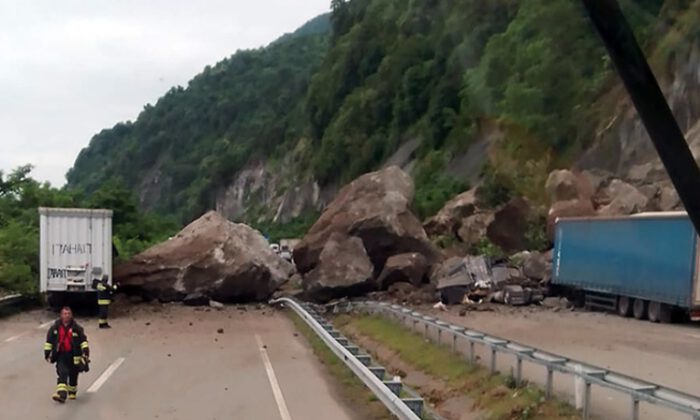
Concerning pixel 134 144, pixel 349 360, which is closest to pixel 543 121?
pixel 349 360

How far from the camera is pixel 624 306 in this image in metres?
31.1

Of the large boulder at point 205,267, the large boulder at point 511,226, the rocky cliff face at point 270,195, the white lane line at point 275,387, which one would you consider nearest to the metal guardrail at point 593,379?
the white lane line at point 275,387

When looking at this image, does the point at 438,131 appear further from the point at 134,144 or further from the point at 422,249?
the point at 134,144

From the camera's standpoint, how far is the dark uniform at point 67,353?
586 inches

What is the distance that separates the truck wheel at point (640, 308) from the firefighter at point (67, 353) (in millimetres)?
18855

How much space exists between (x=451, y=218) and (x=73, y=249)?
78.2 feet

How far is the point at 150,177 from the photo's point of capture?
17838 cm

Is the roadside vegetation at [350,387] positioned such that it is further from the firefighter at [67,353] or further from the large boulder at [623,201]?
the large boulder at [623,201]

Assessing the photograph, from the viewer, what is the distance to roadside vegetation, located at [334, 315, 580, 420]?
39.5 feet

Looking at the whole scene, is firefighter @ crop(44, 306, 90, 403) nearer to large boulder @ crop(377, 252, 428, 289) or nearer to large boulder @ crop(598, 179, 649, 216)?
large boulder @ crop(377, 252, 428, 289)

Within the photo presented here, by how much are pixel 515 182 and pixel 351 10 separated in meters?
73.4

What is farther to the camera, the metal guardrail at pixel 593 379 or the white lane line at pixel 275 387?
the white lane line at pixel 275 387

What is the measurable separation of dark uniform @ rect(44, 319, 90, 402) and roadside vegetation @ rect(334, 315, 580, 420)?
5468 millimetres

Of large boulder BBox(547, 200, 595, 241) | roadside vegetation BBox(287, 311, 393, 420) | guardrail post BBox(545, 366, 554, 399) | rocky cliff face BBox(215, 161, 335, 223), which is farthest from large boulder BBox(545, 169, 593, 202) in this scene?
rocky cliff face BBox(215, 161, 335, 223)
